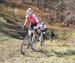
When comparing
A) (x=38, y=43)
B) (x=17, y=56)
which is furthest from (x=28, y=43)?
(x=38, y=43)

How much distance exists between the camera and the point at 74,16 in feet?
128

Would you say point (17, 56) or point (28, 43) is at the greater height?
point (28, 43)

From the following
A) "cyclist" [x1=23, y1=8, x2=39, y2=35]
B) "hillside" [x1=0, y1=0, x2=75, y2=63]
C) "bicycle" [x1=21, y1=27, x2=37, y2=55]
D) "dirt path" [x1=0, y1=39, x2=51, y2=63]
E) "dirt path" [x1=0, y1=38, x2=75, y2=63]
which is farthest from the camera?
"bicycle" [x1=21, y1=27, x2=37, y2=55]

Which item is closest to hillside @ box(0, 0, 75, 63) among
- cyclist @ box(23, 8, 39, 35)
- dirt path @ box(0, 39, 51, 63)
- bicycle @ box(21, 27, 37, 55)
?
dirt path @ box(0, 39, 51, 63)

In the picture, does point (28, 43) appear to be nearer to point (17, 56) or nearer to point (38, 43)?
point (17, 56)

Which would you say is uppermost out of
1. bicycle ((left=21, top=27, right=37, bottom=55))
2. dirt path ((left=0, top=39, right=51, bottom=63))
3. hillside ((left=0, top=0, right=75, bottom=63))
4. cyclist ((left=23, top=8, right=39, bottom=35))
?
cyclist ((left=23, top=8, right=39, bottom=35))

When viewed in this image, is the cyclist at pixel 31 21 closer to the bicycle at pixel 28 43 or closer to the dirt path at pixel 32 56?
the bicycle at pixel 28 43

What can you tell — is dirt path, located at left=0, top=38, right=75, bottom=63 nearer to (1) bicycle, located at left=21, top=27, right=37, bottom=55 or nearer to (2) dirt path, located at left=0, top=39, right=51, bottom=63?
(2) dirt path, located at left=0, top=39, right=51, bottom=63

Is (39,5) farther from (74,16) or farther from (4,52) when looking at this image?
(4,52)

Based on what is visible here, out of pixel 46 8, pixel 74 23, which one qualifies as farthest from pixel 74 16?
pixel 46 8

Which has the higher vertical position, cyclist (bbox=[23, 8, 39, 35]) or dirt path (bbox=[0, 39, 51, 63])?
cyclist (bbox=[23, 8, 39, 35])

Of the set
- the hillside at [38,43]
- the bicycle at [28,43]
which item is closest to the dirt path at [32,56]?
the hillside at [38,43]

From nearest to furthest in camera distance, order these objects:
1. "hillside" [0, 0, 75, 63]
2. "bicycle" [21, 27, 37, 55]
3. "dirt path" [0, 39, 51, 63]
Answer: "dirt path" [0, 39, 51, 63]
"hillside" [0, 0, 75, 63]
"bicycle" [21, 27, 37, 55]

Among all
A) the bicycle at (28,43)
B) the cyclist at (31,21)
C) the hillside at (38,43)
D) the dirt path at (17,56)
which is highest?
A: the cyclist at (31,21)
